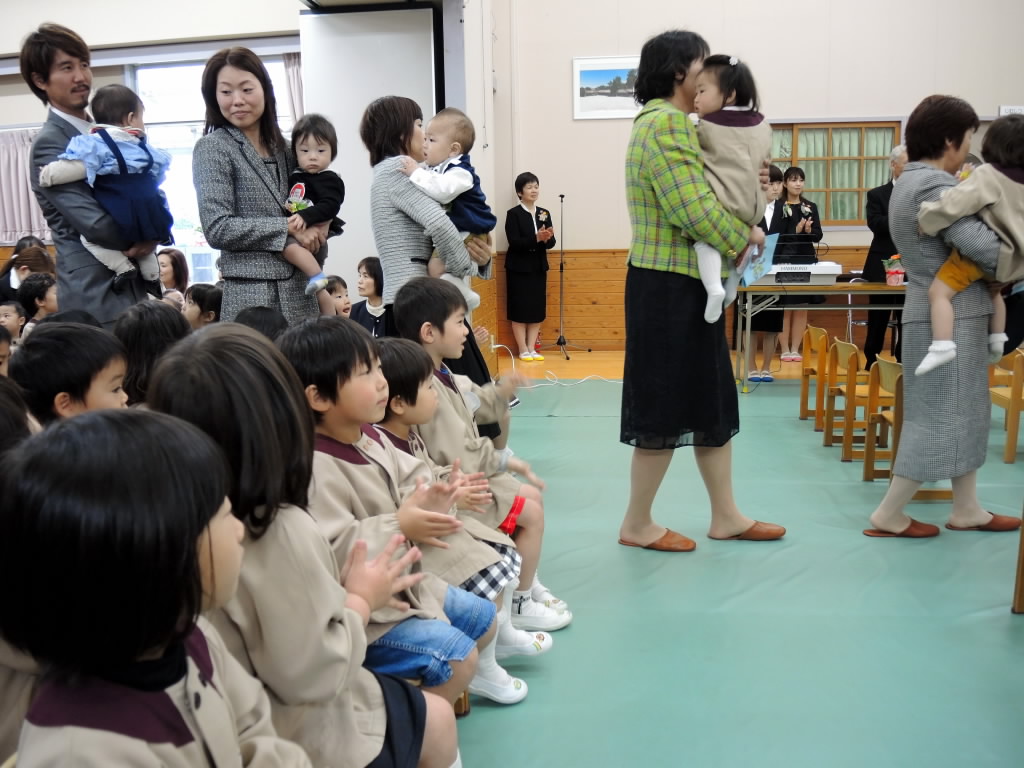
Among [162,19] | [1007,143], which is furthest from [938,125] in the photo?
→ [162,19]

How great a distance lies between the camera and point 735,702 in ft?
5.85

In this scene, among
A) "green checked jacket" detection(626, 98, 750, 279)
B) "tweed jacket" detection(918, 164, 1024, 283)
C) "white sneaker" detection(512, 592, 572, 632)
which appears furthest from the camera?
"tweed jacket" detection(918, 164, 1024, 283)

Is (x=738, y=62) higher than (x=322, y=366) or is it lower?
higher

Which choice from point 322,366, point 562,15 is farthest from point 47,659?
point 562,15

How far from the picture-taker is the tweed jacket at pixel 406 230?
8.43 feet

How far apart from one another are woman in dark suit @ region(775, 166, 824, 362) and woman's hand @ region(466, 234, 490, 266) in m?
3.45

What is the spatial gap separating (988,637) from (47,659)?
2.11 meters

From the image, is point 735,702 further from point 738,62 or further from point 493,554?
point 738,62

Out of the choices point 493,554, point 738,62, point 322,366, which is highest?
point 738,62

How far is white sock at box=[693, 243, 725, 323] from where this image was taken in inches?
96.5

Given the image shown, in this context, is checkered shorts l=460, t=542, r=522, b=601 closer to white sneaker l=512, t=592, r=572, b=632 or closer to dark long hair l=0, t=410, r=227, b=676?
white sneaker l=512, t=592, r=572, b=632

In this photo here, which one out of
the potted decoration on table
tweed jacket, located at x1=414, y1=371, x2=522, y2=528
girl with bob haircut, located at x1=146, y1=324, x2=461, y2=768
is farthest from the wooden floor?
girl with bob haircut, located at x1=146, y1=324, x2=461, y2=768

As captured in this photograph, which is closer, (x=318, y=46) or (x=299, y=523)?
(x=299, y=523)

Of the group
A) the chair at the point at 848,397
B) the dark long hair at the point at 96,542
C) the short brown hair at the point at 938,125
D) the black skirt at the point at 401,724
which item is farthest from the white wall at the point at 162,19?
the dark long hair at the point at 96,542
